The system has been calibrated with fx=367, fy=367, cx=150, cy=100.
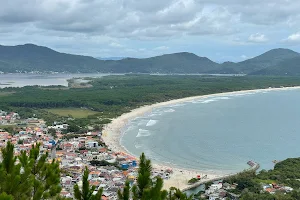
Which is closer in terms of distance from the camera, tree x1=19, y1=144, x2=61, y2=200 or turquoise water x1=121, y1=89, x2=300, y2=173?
tree x1=19, y1=144, x2=61, y2=200

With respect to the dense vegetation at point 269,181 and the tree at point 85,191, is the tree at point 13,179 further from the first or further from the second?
the dense vegetation at point 269,181

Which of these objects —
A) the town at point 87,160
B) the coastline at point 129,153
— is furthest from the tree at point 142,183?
the coastline at point 129,153

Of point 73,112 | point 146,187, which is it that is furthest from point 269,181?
point 73,112

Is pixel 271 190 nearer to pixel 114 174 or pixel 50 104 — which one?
pixel 114 174

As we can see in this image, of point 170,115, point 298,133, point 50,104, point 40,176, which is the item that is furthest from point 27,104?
point 40,176

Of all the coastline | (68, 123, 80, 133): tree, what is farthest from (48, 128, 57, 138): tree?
the coastline

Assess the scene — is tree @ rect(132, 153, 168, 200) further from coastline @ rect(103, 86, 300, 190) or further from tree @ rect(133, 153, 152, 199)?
coastline @ rect(103, 86, 300, 190)
